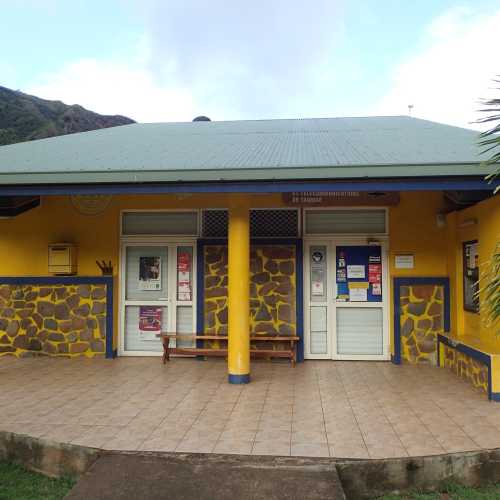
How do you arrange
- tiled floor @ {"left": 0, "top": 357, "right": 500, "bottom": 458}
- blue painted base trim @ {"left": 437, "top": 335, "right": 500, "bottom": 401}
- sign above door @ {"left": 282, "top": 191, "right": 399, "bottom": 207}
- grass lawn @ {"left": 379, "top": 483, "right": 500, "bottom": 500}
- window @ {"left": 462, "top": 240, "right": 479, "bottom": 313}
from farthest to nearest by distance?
1. sign above door @ {"left": 282, "top": 191, "right": 399, "bottom": 207}
2. window @ {"left": 462, "top": 240, "right": 479, "bottom": 313}
3. blue painted base trim @ {"left": 437, "top": 335, "right": 500, "bottom": 401}
4. tiled floor @ {"left": 0, "top": 357, "right": 500, "bottom": 458}
5. grass lawn @ {"left": 379, "top": 483, "right": 500, "bottom": 500}

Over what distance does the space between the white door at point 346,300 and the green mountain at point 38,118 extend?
26.1 meters

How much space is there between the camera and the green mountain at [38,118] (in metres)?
31.6

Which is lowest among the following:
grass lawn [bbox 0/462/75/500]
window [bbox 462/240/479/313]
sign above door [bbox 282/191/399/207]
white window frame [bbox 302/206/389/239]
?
grass lawn [bbox 0/462/75/500]

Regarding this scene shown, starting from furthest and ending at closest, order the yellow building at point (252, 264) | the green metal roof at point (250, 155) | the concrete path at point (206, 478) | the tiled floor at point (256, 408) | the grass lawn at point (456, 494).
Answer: the yellow building at point (252, 264), the green metal roof at point (250, 155), the tiled floor at point (256, 408), the grass lawn at point (456, 494), the concrete path at point (206, 478)

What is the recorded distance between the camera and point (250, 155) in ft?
21.5

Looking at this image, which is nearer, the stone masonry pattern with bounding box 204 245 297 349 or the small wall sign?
the small wall sign

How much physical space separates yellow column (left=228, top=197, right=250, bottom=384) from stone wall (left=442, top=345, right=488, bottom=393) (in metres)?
2.83

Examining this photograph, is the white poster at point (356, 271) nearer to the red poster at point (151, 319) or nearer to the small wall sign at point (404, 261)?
the small wall sign at point (404, 261)

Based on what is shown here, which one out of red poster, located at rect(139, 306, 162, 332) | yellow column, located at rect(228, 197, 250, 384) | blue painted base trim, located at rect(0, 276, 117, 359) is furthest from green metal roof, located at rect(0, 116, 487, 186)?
red poster, located at rect(139, 306, 162, 332)

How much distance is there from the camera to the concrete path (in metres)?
3.37

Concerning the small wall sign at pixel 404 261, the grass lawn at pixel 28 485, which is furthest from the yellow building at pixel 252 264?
the grass lawn at pixel 28 485

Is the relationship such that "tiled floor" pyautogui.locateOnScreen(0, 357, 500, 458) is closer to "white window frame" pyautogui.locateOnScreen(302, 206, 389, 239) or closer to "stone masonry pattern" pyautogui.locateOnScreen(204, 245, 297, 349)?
→ "stone masonry pattern" pyautogui.locateOnScreen(204, 245, 297, 349)

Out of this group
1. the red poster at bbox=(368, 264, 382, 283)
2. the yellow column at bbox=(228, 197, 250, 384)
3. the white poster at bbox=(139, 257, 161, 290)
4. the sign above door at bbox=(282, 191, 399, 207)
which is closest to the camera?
the yellow column at bbox=(228, 197, 250, 384)

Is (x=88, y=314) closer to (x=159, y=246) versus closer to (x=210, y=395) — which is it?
(x=159, y=246)
